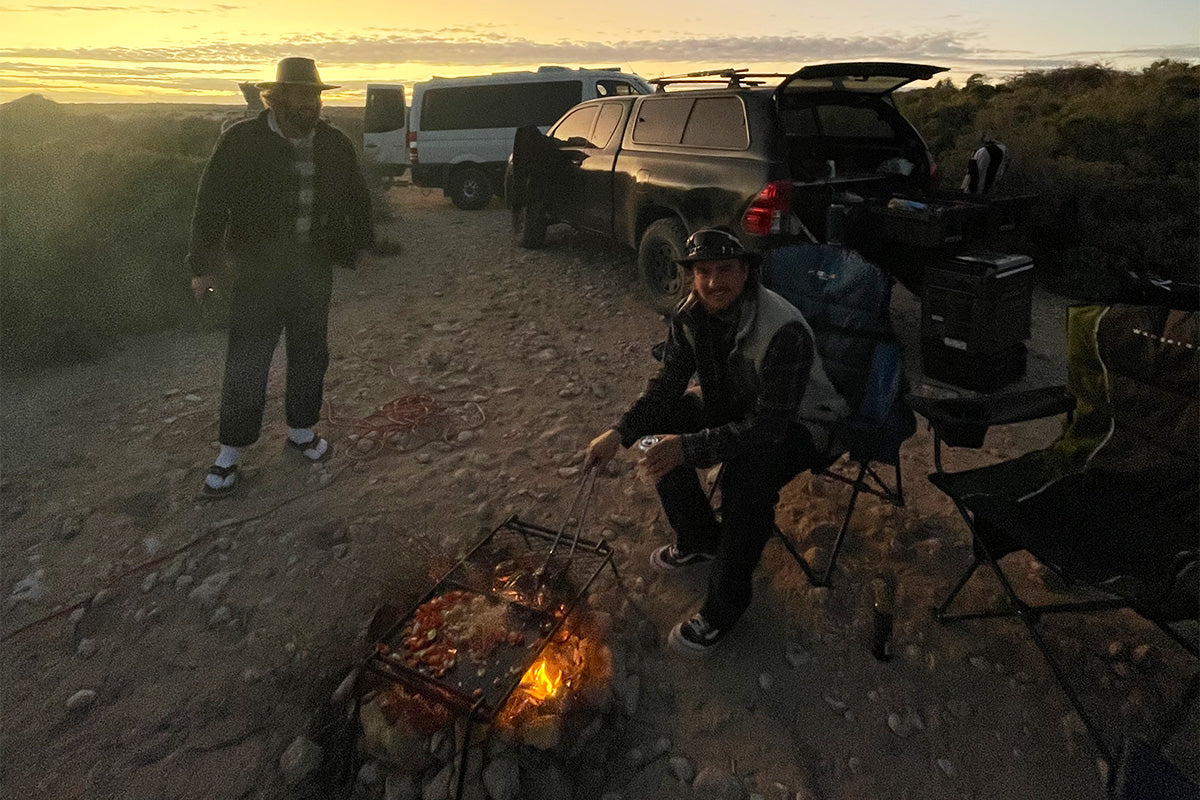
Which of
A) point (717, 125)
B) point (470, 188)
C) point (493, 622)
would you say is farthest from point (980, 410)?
point (470, 188)

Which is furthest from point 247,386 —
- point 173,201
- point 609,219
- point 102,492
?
point 173,201

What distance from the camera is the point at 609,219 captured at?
23.1 feet

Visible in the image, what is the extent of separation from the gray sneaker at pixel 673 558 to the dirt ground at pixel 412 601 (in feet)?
0.22

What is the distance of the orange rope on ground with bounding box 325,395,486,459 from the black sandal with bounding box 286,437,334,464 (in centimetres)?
12

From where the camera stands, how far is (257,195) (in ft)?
11.3

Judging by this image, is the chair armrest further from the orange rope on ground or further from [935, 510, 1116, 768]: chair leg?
the orange rope on ground

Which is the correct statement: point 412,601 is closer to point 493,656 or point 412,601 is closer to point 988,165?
point 493,656

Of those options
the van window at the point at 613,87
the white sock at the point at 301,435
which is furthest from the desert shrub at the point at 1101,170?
the white sock at the point at 301,435

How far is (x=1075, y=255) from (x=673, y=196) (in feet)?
15.0

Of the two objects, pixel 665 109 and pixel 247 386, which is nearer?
pixel 247 386

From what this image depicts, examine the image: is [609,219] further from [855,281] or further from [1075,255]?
[1075,255]

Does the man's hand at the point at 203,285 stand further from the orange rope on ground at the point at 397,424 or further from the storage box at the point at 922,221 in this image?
the storage box at the point at 922,221

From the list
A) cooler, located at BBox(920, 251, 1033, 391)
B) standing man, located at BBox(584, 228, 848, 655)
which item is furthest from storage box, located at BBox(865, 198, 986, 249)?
standing man, located at BBox(584, 228, 848, 655)

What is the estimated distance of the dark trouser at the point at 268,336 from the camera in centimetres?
360
